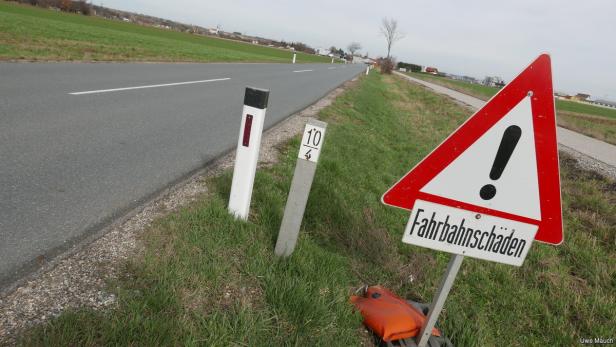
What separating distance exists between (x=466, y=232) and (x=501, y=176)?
13.1 inches

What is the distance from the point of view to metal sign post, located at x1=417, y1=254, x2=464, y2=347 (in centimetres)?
208

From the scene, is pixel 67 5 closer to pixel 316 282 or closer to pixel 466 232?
pixel 316 282

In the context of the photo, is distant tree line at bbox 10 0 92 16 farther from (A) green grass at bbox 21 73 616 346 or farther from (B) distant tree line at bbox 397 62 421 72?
(B) distant tree line at bbox 397 62 421 72

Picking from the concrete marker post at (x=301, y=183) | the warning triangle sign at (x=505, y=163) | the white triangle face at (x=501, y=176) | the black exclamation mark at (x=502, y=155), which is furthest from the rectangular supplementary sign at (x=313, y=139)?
the black exclamation mark at (x=502, y=155)

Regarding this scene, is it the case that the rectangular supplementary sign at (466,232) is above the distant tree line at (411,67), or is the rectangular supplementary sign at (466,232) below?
below

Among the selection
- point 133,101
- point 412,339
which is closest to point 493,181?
point 412,339

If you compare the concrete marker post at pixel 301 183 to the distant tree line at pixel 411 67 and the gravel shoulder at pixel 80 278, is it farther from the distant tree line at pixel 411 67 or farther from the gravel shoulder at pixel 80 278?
the distant tree line at pixel 411 67

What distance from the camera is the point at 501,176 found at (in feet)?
6.22

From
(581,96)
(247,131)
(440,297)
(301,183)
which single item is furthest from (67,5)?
(581,96)

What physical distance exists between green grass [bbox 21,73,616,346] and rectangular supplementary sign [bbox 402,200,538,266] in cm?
80

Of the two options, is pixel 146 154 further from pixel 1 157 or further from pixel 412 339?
pixel 412 339

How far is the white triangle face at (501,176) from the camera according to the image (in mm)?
1853

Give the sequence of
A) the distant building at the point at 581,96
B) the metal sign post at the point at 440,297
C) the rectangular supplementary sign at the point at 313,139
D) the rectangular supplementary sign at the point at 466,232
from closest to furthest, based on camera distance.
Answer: the rectangular supplementary sign at the point at 466,232
the metal sign post at the point at 440,297
the rectangular supplementary sign at the point at 313,139
the distant building at the point at 581,96

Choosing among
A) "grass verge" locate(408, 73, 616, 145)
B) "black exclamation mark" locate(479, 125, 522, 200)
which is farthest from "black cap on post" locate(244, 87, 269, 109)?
"grass verge" locate(408, 73, 616, 145)
